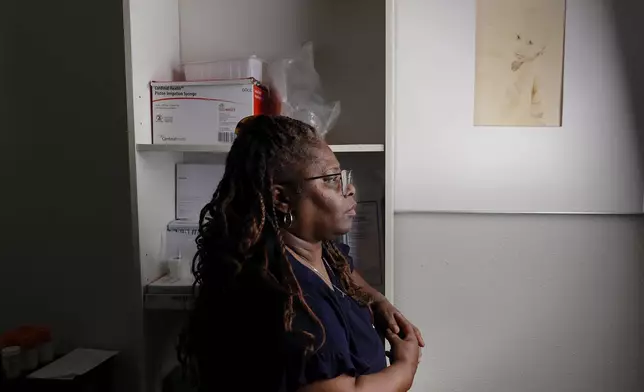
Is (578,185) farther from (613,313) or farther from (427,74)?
(427,74)

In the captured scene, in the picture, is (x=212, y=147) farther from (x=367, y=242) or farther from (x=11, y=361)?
(x=11, y=361)

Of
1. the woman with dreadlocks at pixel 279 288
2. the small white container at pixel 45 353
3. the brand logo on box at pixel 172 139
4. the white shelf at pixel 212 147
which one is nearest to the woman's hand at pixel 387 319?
the woman with dreadlocks at pixel 279 288

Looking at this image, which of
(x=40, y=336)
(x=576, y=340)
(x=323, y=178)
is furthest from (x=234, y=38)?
(x=576, y=340)

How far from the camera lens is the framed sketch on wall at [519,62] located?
1.63 m

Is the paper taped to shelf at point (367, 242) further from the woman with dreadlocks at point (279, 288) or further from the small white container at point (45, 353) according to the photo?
the small white container at point (45, 353)

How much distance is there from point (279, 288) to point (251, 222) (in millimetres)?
147

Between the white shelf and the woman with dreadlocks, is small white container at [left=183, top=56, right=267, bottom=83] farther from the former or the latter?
the woman with dreadlocks

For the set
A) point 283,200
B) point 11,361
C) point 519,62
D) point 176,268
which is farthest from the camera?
point 519,62

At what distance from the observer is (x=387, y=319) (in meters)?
1.26

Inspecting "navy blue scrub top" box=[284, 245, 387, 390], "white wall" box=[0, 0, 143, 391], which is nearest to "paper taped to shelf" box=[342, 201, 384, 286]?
"navy blue scrub top" box=[284, 245, 387, 390]

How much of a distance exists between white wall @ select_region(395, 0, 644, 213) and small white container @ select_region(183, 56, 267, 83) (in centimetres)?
46

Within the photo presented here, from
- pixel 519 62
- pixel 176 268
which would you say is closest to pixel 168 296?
pixel 176 268

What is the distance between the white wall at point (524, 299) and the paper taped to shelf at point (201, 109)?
2.16ft

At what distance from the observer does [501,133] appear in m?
1.67
